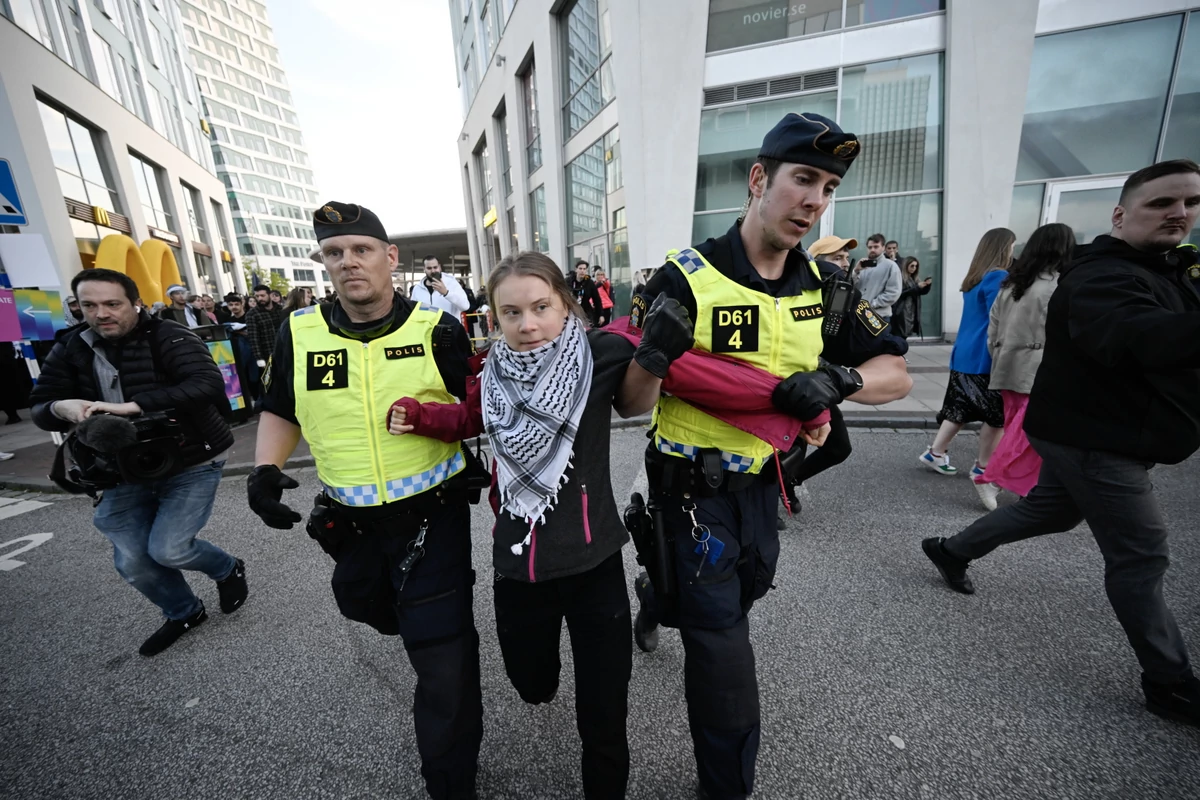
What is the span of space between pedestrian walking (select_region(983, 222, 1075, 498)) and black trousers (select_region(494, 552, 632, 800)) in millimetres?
2675

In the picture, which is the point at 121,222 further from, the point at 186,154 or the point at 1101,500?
the point at 1101,500

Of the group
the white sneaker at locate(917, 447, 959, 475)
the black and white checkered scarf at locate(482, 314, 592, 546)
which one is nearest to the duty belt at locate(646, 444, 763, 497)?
the black and white checkered scarf at locate(482, 314, 592, 546)

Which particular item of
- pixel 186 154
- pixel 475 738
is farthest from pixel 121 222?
A: pixel 475 738

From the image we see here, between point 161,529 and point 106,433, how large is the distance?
25.3 inches

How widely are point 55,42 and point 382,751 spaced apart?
74.2ft

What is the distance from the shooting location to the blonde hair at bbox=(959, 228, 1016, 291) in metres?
3.49

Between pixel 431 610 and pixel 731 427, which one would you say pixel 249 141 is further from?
pixel 731 427

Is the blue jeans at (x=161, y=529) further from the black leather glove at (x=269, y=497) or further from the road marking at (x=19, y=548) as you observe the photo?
the road marking at (x=19, y=548)

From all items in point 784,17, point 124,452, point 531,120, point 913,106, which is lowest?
point 124,452

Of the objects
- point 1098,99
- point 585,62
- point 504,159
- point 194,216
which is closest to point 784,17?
point 585,62

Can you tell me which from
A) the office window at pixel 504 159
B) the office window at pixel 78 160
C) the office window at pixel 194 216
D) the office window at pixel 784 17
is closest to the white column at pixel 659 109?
the office window at pixel 784 17

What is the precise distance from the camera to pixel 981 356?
11.7 ft

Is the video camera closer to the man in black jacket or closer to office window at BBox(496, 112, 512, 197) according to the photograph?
the man in black jacket

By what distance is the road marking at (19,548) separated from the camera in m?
3.59
